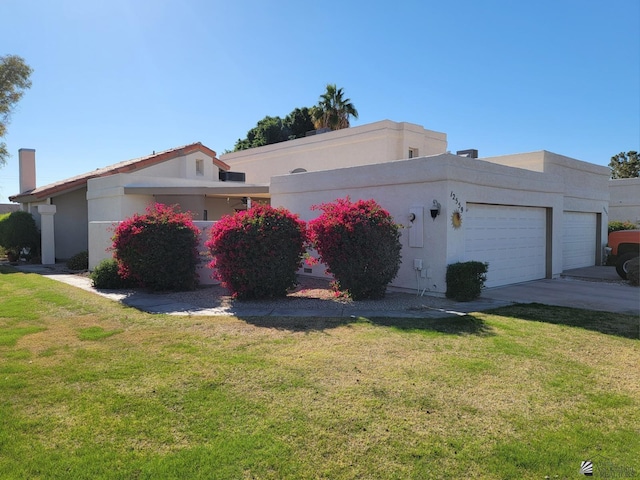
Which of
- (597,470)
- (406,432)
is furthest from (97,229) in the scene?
(597,470)

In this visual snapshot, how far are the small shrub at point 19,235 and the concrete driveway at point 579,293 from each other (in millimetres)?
21178

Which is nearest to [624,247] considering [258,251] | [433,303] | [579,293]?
[579,293]

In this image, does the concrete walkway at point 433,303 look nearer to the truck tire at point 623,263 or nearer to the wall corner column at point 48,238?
the truck tire at point 623,263

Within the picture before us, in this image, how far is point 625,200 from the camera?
81.9ft

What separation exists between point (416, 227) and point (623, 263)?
8328 mm

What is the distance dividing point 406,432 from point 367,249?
6214 millimetres

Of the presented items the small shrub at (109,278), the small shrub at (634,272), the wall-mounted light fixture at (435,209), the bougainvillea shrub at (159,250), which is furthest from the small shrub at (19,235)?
the small shrub at (634,272)

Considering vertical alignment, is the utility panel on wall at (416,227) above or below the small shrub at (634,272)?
above

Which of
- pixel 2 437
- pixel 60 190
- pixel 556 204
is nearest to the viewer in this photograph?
pixel 2 437

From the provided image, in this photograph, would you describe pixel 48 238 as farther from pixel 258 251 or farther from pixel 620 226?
pixel 620 226

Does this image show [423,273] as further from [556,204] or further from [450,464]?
[450,464]

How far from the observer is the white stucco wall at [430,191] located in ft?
35.7

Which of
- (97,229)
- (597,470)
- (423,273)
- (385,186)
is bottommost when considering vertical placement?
(597,470)

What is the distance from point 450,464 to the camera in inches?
137
